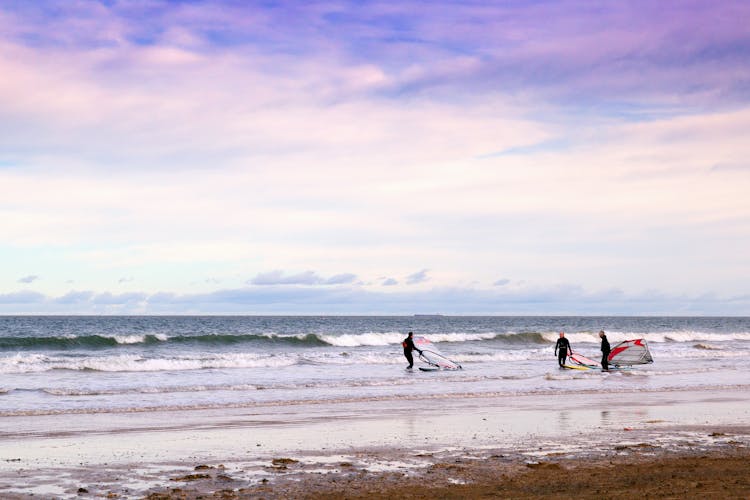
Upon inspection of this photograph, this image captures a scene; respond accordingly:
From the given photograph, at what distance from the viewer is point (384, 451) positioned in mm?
11383

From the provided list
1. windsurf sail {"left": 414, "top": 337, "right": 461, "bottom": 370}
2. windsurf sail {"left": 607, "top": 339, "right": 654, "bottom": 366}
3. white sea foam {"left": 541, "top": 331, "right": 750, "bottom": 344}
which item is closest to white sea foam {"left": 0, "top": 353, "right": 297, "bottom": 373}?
windsurf sail {"left": 414, "top": 337, "right": 461, "bottom": 370}

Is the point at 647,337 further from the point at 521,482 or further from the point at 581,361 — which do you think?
the point at 521,482

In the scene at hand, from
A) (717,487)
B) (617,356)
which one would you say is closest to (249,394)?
(717,487)

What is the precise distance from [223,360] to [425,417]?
18.1m

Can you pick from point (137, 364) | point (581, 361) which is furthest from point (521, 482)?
point (581, 361)

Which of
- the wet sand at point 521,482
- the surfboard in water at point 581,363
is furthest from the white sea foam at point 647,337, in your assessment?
the wet sand at point 521,482

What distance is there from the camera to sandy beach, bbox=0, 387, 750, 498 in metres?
8.80

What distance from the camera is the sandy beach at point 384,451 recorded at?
28.9 feet

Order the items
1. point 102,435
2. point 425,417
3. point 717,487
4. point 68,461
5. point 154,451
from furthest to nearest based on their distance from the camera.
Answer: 1. point 425,417
2. point 102,435
3. point 154,451
4. point 68,461
5. point 717,487

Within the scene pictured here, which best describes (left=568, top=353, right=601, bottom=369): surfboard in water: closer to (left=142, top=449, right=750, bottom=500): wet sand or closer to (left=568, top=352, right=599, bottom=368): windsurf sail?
(left=568, top=352, right=599, bottom=368): windsurf sail

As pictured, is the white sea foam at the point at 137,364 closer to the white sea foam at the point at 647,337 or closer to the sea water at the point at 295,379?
the sea water at the point at 295,379

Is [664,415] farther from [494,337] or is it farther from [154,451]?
[494,337]

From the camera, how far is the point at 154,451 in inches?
451

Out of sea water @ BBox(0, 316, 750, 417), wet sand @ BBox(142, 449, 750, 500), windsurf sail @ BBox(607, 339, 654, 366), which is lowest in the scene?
sea water @ BBox(0, 316, 750, 417)
